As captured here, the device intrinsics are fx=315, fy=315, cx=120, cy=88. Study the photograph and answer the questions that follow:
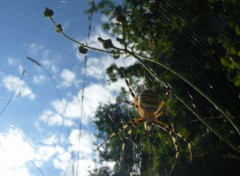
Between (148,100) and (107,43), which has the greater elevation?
(148,100)

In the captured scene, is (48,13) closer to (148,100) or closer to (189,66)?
(148,100)

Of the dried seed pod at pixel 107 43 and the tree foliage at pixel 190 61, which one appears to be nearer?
the dried seed pod at pixel 107 43

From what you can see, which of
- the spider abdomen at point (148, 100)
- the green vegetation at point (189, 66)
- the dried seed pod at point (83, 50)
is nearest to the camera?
the dried seed pod at point (83, 50)

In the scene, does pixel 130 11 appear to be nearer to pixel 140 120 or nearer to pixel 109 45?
pixel 140 120

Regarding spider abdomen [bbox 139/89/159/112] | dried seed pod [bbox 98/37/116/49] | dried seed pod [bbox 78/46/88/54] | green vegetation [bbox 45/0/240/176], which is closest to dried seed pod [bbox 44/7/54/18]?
dried seed pod [bbox 78/46/88/54]

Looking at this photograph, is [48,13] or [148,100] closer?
[48,13]

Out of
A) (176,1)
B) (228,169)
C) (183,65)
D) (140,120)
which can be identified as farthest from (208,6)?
(228,169)

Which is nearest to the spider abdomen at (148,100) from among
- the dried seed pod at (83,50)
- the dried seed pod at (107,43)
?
the dried seed pod at (83,50)

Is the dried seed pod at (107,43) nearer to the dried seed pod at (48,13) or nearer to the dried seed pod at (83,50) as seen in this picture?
the dried seed pod at (83,50)

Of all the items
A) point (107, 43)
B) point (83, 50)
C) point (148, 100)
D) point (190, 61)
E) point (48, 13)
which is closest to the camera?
point (107, 43)

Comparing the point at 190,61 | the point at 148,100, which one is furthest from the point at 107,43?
the point at 190,61

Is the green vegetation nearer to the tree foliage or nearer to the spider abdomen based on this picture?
the tree foliage
